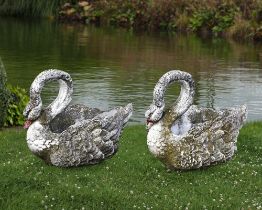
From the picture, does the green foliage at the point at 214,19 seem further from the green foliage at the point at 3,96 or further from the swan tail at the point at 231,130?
the swan tail at the point at 231,130

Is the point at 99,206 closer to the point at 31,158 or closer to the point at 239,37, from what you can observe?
the point at 31,158

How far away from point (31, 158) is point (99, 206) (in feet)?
6.80

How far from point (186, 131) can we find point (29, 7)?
1340 inches

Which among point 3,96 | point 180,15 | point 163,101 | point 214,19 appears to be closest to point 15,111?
point 3,96

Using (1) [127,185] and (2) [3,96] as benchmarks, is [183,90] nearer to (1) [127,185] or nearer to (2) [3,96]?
(1) [127,185]

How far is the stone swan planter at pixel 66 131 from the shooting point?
8430mm

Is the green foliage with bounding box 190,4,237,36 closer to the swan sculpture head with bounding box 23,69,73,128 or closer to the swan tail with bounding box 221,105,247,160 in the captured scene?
the swan tail with bounding box 221,105,247,160

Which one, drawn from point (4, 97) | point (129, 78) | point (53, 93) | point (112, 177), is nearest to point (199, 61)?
point (129, 78)

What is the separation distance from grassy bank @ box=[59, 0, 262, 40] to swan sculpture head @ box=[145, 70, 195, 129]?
2317 centimetres

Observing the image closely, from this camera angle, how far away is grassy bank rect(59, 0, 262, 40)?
32344mm

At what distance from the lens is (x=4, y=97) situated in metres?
10.5

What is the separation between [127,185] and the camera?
26.8 feet

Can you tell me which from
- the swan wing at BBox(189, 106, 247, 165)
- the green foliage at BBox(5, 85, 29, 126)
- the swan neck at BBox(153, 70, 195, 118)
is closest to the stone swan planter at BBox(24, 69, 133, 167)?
the swan neck at BBox(153, 70, 195, 118)

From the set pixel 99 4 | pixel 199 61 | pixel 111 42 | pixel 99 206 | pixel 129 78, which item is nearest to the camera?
pixel 99 206
